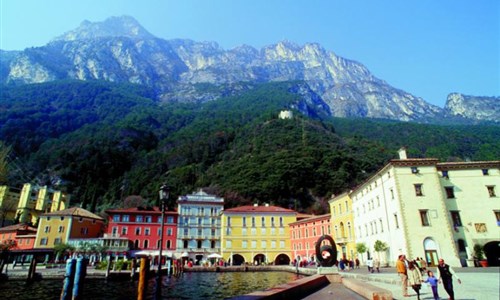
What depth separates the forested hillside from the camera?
90062 millimetres

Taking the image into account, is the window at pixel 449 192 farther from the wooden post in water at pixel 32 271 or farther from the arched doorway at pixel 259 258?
the wooden post in water at pixel 32 271

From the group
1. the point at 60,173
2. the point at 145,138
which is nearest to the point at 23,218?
the point at 60,173

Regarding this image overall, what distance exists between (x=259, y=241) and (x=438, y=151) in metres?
78.8

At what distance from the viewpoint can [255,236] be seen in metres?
59.6

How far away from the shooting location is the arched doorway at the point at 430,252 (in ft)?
95.6

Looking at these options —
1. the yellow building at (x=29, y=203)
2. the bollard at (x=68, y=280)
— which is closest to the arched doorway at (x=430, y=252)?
the bollard at (x=68, y=280)

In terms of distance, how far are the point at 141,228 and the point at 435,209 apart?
4970cm

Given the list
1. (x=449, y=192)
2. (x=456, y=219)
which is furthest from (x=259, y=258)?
(x=449, y=192)

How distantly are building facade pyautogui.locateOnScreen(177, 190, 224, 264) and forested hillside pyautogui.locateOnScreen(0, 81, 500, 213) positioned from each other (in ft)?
64.8

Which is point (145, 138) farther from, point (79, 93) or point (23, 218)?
point (79, 93)

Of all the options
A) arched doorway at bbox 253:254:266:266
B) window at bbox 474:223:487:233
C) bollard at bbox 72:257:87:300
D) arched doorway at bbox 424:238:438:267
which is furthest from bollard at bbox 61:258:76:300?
arched doorway at bbox 253:254:266:266

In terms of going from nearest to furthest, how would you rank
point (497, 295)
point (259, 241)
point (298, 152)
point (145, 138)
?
point (497, 295) → point (259, 241) → point (298, 152) → point (145, 138)

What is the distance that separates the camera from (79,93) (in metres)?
166

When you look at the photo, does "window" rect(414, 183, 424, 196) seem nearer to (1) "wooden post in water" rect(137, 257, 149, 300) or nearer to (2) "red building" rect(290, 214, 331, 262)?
(2) "red building" rect(290, 214, 331, 262)
